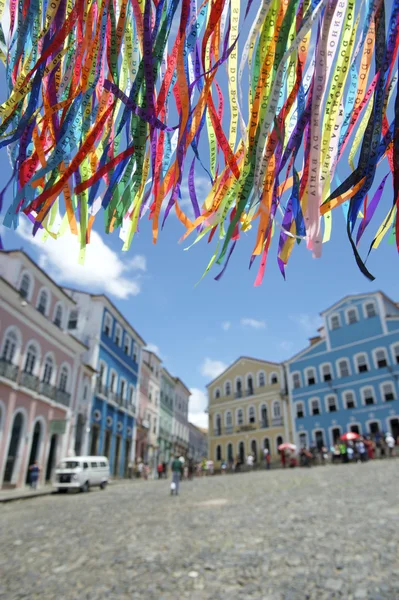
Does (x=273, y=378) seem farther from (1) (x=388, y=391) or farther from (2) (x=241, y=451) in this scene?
(1) (x=388, y=391)

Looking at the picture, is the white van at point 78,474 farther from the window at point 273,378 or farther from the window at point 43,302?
the window at point 273,378

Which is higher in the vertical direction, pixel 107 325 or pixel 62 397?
pixel 107 325

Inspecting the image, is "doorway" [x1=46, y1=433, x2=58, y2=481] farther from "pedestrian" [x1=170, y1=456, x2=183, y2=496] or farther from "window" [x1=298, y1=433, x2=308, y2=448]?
"window" [x1=298, y1=433, x2=308, y2=448]

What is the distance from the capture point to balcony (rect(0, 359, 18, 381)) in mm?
17906

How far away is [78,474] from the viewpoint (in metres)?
18.3

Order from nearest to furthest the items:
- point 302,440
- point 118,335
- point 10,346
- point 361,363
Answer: point 10,346 < point 118,335 < point 361,363 < point 302,440

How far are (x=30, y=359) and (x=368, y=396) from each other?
2546cm

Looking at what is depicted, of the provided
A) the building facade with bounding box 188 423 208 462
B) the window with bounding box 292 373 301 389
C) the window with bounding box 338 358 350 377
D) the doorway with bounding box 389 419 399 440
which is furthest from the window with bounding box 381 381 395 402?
the building facade with bounding box 188 423 208 462

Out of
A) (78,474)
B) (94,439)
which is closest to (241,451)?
(94,439)

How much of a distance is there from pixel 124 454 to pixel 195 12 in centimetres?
3475

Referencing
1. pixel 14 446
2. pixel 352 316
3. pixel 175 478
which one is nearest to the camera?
pixel 175 478

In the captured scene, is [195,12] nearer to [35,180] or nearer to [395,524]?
[35,180]

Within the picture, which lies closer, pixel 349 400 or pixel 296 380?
pixel 349 400

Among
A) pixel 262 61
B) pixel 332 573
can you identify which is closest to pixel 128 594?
pixel 332 573
